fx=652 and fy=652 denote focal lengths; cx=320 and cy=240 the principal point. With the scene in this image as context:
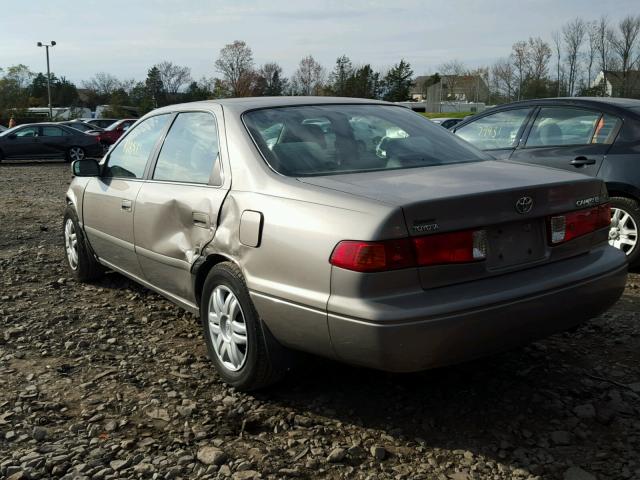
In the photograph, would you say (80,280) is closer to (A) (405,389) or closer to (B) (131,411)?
(B) (131,411)

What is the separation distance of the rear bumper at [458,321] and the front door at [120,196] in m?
2.28

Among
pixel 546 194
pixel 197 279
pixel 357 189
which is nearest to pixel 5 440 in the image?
pixel 197 279

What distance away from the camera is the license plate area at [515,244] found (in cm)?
285

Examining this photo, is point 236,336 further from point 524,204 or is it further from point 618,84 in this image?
A: point 618,84

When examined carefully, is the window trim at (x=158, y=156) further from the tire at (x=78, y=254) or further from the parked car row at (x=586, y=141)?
the parked car row at (x=586, y=141)

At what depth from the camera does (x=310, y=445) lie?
295 centimetres

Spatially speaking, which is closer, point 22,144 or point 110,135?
point 22,144

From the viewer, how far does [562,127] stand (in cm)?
618

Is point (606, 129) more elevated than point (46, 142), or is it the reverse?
point (46, 142)

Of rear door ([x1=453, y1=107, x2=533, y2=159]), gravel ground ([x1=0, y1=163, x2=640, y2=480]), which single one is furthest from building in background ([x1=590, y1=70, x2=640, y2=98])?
gravel ground ([x1=0, y1=163, x2=640, y2=480])

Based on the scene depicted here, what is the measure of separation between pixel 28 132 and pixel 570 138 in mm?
20285

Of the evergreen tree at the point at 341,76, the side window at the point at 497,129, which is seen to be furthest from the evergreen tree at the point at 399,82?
the side window at the point at 497,129

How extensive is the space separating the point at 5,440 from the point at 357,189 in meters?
2.02

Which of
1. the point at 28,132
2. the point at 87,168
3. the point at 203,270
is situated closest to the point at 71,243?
the point at 87,168
